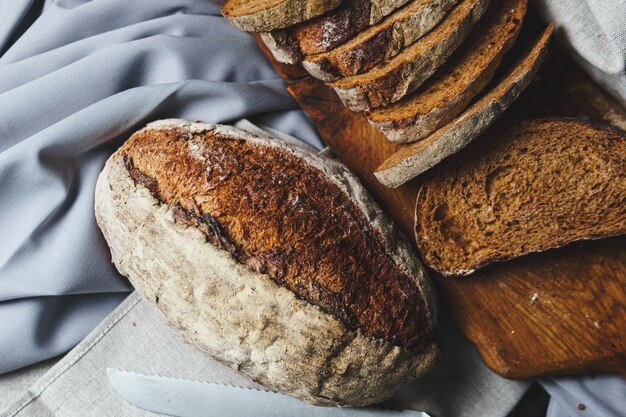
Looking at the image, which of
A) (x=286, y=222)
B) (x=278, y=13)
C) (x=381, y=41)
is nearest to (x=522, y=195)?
(x=381, y=41)

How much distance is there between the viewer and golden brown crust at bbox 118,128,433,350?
201 cm

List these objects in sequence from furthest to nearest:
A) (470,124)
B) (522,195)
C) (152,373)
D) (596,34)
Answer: (152,373)
(522,195)
(596,34)
(470,124)

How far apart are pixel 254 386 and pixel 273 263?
0.67 meters

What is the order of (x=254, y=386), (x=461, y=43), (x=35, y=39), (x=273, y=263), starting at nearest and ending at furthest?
(x=273, y=263) < (x=461, y=43) < (x=254, y=386) < (x=35, y=39)

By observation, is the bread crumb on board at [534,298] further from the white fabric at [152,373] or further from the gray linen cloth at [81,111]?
the gray linen cloth at [81,111]

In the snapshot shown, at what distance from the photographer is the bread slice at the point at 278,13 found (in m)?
2.02

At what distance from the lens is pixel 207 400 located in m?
2.29

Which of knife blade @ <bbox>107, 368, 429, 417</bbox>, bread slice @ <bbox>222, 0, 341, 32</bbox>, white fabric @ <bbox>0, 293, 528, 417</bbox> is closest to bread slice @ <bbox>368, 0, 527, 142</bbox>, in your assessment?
bread slice @ <bbox>222, 0, 341, 32</bbox>

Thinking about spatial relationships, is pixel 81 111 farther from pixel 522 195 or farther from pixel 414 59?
pixel 522 195

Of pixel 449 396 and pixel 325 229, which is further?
pixel 449 396

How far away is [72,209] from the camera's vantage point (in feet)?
7.86

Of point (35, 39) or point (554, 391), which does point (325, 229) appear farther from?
point (35, 39)

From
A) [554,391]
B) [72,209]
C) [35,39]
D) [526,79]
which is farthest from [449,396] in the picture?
[35,39]

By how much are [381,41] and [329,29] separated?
0.19m
